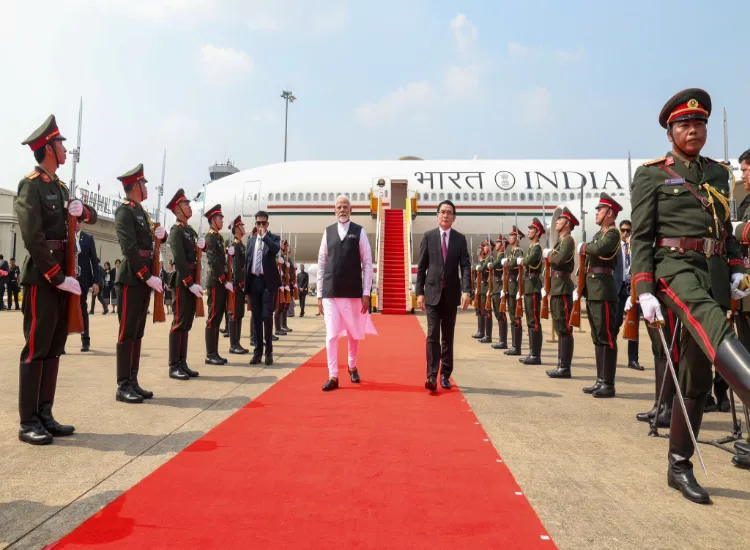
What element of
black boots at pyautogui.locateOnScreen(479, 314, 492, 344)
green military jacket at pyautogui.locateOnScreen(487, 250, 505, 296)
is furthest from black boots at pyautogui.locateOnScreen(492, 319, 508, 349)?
black boots at pyautogui.locateOnScreen(479, 314, 492, 344)

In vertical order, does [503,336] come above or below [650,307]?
below

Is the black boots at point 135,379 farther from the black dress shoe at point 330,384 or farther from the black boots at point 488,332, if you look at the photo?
the black boots at point 488,332

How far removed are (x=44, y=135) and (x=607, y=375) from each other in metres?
4.94

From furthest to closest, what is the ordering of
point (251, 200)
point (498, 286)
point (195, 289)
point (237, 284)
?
point (251, 200), point (498, 286), point (237, 284), point (195, 289)

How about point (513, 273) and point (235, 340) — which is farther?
point (513, 273)

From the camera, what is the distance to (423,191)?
66.9 ft

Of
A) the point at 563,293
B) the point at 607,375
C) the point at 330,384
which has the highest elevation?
→ the point at 563,293

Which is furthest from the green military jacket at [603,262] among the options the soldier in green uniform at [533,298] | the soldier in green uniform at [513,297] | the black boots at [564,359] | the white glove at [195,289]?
the white glove at [195,289]

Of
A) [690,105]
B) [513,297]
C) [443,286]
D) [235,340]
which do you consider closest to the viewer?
[690,105]

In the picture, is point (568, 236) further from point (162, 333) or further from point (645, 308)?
Answer: point (162, 333)

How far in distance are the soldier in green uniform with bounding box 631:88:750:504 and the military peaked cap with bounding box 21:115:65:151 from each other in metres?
3.58

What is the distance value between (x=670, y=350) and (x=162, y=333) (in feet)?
32.4

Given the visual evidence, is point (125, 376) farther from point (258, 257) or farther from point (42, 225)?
point (258, 257)

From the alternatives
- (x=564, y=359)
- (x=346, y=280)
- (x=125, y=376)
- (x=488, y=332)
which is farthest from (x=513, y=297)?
(x=125, y=376)
